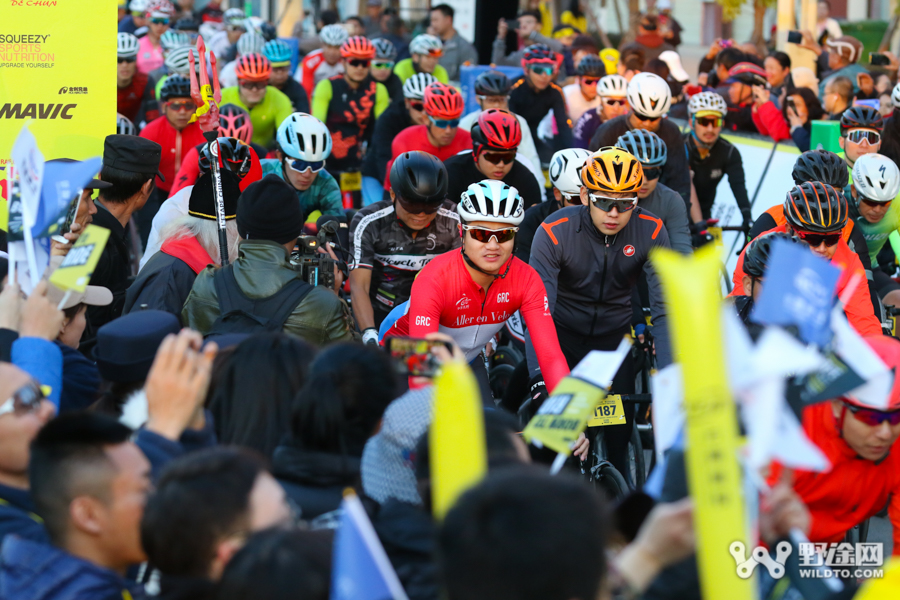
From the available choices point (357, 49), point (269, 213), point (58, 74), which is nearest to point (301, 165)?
point (58, 74)

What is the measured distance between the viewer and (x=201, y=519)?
2.63 metres

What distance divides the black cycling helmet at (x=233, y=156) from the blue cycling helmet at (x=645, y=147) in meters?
2.71

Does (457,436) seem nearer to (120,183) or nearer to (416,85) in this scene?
(120,183)

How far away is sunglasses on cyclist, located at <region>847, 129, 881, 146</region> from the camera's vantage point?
9.37 metres

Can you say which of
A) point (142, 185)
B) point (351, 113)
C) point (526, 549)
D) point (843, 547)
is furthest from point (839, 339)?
point (351, 113)

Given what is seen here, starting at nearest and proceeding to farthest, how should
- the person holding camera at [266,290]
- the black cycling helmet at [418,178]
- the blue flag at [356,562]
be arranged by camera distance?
the blue flag at [356,562], the person holding camera at [266,290], the black cycling helmet at [418,178]

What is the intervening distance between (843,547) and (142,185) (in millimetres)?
4426

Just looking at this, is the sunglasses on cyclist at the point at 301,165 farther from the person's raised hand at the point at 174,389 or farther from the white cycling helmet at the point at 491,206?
the person's raised hand at the point at 174,389

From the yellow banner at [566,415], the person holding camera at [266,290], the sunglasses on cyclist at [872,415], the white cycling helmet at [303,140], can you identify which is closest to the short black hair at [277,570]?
the yellow banner at [566,415]

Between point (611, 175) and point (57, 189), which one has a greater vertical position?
point (57, 189)

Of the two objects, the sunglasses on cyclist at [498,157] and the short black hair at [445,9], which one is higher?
the short black hair at [445,9]

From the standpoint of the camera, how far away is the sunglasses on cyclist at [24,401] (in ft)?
10.7

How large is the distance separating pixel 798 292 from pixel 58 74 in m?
5.00

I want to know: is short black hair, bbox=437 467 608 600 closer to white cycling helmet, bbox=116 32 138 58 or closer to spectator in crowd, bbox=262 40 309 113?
spectator in crowd, bbox=262 40 309 113
